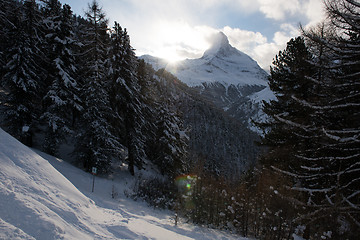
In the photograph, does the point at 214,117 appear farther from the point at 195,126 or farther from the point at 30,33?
the point at 30,33

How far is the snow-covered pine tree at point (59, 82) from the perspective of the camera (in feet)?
46.5

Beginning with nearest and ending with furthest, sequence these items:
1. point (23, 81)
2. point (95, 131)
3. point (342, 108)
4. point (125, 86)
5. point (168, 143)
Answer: point (342, 108) < point (23, 81) < point (95, 131) < point (125, 86) < point (168, 143)

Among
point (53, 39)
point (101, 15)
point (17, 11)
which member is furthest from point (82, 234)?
point (17, 11)

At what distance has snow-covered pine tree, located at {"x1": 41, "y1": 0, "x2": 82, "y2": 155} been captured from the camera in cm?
1418

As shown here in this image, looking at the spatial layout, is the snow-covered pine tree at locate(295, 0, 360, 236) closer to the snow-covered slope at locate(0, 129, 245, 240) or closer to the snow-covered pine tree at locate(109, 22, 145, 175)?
the snow-covered slope at locate(0, 129, 245, 240)

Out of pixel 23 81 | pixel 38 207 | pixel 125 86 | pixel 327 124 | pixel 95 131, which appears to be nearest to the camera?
pixel 38 207

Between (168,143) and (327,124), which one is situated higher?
(327,124)

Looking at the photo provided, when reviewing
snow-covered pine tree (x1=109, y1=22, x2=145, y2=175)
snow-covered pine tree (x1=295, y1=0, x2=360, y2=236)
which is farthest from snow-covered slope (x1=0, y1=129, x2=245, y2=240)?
snow-covered pine tree (x1=109, y1=22, x2=145, y2=175)

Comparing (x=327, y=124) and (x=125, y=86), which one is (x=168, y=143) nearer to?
(x=125, y=86)

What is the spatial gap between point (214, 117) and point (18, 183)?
414 feet

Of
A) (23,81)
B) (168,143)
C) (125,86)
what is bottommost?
(168,143)

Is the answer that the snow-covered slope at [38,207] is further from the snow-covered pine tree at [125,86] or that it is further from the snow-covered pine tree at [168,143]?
the snow-covered pine tree at [168,143]

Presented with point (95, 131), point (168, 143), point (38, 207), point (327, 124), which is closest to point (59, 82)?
point (95, 131)

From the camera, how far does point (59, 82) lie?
14.7 m
